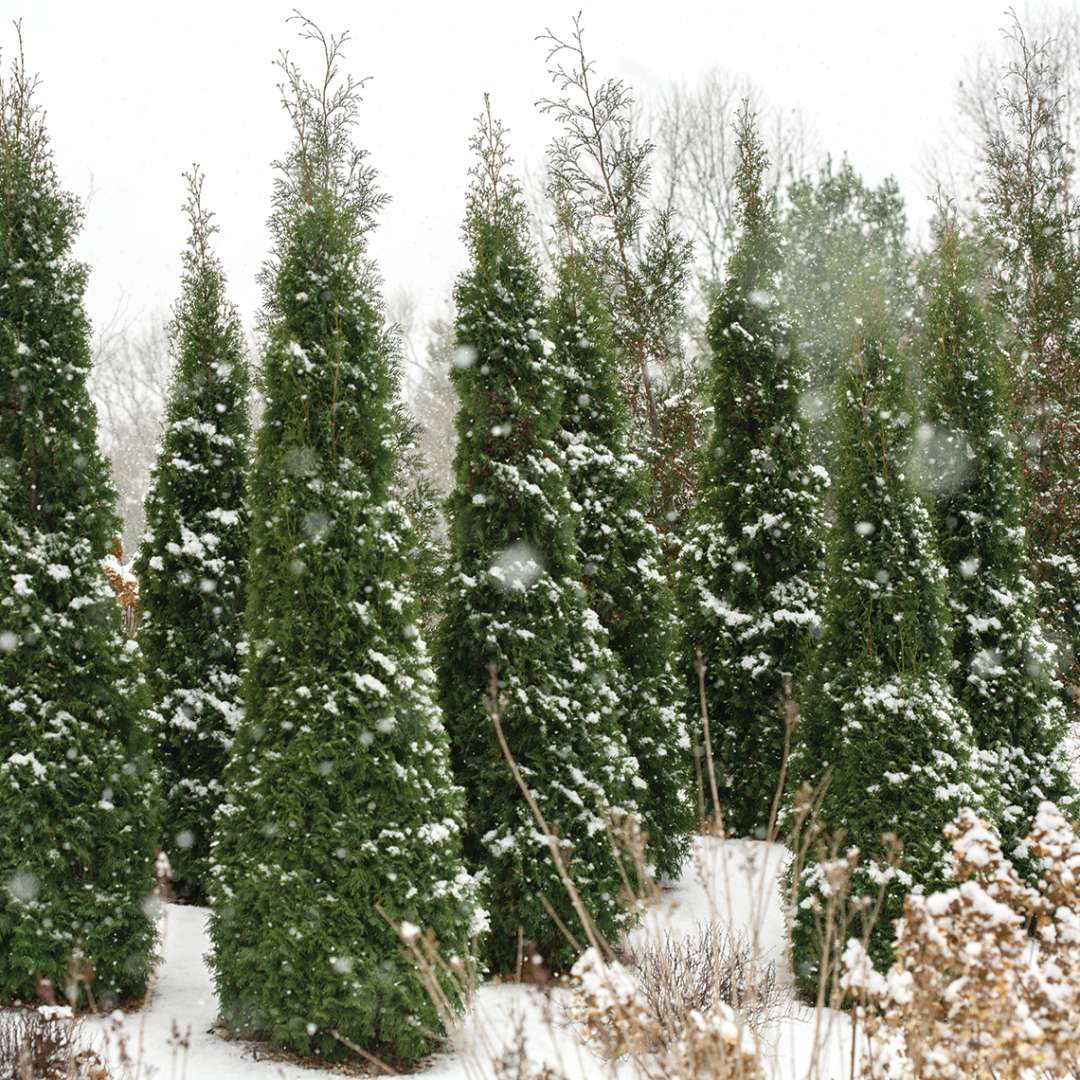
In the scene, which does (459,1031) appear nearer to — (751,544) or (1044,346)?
(751,544)

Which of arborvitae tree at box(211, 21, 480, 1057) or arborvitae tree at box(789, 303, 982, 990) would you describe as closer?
arborvitae tree at box(211, 21, 480, 1057)

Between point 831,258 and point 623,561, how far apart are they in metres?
9.02

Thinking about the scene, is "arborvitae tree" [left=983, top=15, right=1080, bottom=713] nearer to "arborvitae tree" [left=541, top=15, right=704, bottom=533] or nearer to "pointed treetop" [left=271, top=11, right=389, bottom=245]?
"arborvitae tree" [left=541, top=15, right=704, bottom=533]

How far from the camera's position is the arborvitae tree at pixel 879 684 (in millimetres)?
6809

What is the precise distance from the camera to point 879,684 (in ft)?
23.5

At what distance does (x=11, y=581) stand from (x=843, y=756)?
5.29 metres

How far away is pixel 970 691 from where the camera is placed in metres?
8.57

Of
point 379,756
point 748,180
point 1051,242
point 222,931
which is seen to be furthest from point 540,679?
point 1051,242

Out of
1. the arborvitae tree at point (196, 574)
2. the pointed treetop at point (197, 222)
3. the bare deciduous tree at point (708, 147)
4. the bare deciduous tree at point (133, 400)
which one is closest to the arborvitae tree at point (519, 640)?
the arborvitae tree at point (196, 574)

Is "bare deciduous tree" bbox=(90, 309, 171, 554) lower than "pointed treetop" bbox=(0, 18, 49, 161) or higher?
higher

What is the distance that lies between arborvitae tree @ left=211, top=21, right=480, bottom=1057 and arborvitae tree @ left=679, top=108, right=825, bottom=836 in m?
4.13

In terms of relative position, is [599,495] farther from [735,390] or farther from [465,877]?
[465,877]

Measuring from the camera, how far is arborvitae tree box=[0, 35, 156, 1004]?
237 inches

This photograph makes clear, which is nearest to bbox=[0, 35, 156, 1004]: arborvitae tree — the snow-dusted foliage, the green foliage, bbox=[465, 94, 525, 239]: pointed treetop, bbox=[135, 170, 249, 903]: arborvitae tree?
bbox=[135, 170, 249, 903]: arborvitae tree
